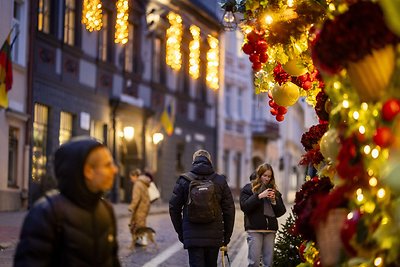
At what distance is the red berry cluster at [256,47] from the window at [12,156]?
69.6ft

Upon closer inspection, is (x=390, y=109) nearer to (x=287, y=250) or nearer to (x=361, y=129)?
(x=361, y=129)

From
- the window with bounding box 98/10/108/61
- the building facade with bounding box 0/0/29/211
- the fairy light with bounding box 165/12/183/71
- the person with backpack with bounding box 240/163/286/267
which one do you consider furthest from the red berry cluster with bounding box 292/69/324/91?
the window with bounding box 98/10/108/61

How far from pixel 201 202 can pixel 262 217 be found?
2.29 m

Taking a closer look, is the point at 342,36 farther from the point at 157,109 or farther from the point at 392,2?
the point at 157,109

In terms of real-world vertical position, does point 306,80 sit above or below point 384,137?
above

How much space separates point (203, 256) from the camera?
35.0 ft

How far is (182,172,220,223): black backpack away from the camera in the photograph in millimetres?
10625

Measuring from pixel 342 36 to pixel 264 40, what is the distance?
321 cm

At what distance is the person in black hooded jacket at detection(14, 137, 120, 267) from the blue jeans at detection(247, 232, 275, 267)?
7013 millimetres

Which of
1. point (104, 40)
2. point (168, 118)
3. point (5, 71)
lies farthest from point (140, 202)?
point (168, 118)

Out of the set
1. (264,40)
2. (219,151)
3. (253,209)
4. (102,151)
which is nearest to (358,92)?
(102,151)

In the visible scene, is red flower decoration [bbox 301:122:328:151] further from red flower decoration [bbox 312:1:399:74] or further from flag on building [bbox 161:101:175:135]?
flag on building [bbox 161:101:175:135]

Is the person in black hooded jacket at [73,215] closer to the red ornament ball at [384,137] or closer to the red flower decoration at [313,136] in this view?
the red ornament ball at [384,137]

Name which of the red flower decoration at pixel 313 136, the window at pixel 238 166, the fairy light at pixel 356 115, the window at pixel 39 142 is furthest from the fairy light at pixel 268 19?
the window at pixel 238 166
